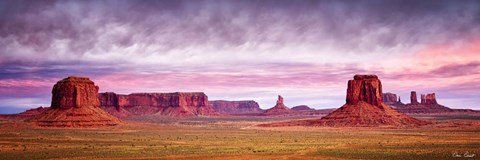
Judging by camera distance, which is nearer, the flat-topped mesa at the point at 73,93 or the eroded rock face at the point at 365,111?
the eroded rock face at the point at 365,111

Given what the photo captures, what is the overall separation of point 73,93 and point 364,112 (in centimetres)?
7134

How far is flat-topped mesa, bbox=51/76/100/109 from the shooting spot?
123 meters

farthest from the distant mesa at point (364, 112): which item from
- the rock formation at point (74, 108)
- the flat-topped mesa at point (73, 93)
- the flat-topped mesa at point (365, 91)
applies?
the flat-topped mesa at point (73, 93)

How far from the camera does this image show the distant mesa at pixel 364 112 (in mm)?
114125

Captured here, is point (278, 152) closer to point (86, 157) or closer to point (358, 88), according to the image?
point (86, 157)

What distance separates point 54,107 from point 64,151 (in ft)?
258

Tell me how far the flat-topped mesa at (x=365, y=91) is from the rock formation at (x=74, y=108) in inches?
2315

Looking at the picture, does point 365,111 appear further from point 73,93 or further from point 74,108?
point 73,93

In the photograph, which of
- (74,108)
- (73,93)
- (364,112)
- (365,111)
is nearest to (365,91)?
(365,111)

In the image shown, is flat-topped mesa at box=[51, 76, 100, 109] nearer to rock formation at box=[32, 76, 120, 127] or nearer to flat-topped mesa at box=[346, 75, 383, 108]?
rock formation at box=[32, 76, 120, 127]

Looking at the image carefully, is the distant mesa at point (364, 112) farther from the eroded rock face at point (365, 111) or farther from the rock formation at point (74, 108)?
the rock formation at point (74, 108)

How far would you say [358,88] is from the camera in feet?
413

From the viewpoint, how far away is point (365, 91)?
412 feet

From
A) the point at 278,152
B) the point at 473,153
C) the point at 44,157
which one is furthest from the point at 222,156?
the point at 473,153
